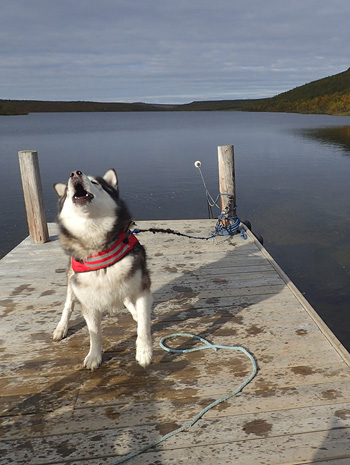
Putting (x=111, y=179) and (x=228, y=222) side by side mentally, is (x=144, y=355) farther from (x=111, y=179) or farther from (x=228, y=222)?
(x=228, y=222)

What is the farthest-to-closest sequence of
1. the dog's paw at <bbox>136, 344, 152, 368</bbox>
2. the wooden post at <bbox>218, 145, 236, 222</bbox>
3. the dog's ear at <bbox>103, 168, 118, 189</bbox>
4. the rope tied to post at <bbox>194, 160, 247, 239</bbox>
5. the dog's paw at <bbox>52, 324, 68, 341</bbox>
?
the wooden post at <bbox>218, 145, 236, 222</bbox>
the rope tied to post at <bbox>194, 160, 247, 239</bbox>
the dog's paw at <bbox>52, 324, 68, 341</bbox>
the dog's ear at <bbox>103, 168, 118, 189</bbox>
the dog's paw at <bbox>136, 344, 152, 368</bbox>

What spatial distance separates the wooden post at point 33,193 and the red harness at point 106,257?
4.17 m

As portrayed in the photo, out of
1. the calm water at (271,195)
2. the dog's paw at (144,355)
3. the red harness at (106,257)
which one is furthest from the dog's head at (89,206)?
the calm water at (271,195)

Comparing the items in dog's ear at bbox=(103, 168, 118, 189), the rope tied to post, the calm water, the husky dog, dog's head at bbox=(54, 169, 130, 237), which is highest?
dog's ear at bbox=(103, 168, 118, 189)

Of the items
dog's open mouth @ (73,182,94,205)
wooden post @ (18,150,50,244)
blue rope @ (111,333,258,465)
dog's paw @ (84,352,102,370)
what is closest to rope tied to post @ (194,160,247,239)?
wooden post @ (18,150,50,244)

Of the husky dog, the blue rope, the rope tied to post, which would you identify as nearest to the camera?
the blue rope

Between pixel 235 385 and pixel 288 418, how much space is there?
0.54 meters

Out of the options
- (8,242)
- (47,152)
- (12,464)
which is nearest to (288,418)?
(12,464)

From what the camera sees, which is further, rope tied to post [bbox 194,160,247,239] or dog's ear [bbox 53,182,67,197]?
rope tied to post [bbox 194,160,247,239]

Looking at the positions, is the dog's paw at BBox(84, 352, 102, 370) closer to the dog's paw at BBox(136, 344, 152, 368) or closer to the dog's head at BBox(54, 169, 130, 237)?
the dog's paw at BBox(136, 344, 152, 368)

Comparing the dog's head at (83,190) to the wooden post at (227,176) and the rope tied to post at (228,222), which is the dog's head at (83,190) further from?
the wooden post at (227,176)

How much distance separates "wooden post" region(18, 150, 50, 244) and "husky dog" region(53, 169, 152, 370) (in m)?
3.86

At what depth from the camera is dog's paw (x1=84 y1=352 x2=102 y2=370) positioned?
11.6 ft

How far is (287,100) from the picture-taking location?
133500 millimetres
